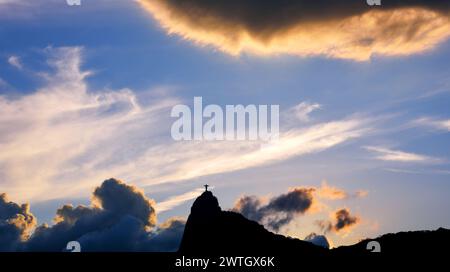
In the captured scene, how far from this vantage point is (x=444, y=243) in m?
196
